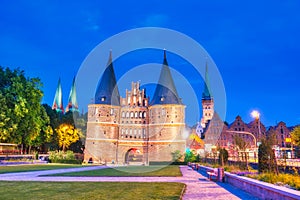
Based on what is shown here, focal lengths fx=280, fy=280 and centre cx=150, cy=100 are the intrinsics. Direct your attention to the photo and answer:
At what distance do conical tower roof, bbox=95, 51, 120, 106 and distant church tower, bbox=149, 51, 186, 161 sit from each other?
7.82 m

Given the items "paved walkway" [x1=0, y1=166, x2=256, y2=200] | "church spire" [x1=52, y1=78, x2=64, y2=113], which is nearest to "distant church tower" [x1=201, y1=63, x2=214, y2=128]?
"church spire" [x1=52, y1=78, x2=64, y2=113]

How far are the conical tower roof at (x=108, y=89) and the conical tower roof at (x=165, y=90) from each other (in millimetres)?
7847

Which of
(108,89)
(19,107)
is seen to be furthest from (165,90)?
(19,107)

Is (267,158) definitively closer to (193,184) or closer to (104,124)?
(193,184)

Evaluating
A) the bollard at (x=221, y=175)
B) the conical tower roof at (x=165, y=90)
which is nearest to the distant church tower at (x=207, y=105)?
the conical tower roof at (x=165, y=90)

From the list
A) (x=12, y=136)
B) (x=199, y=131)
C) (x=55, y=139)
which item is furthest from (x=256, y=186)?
(x=199, y=131)

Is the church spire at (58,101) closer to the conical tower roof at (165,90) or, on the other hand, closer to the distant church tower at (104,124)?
the distant church tower at (104,124)

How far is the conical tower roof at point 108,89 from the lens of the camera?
56500 millimetres

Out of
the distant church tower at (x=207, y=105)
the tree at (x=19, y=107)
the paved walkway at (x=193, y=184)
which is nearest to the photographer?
the paved walkway at (x=193, y=184)

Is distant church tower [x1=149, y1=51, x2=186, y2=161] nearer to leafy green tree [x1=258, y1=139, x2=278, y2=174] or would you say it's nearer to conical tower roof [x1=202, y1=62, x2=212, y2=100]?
leafy green tree [x1=258, y1=139, x2=278, y2=174]

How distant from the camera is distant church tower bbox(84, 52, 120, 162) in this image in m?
52.6

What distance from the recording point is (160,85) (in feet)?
189

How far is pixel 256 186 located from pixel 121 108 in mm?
51536

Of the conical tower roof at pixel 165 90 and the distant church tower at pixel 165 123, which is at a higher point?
the conical tower roof at pixel 165 90
